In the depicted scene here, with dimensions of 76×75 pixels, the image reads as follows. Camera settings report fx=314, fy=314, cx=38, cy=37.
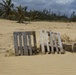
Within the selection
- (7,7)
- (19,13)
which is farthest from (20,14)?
(7,7)

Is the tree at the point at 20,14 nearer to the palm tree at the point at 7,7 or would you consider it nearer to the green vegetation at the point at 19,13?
the green vegetation at the point at 19,13

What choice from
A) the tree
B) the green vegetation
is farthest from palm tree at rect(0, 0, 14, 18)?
the tree

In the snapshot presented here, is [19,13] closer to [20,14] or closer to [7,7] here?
[20,14]

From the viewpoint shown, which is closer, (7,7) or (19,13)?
(19,13)

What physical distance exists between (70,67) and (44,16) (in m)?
36.4

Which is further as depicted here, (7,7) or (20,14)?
(7,7)

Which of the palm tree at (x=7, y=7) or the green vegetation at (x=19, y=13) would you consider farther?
the palm tree at (x=7, y=7)

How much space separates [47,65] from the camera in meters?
9.41

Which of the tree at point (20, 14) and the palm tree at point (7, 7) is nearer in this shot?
the tree at point (20, 14)

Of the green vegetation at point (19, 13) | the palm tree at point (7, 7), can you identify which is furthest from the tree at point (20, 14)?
the palm tree at point (7, 7)

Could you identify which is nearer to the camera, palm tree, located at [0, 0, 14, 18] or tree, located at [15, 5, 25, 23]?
tree, located at [15, 5, 25, 23]

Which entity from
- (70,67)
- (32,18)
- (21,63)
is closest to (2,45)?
(21,63)

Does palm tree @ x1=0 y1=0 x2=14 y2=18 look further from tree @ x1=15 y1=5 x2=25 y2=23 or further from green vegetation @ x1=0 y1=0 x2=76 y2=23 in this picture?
tree @ x1=15 y1=5 x2=25 y2=23

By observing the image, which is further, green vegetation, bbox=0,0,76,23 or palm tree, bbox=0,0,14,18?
palm tree, bbox=0,0,14,18
